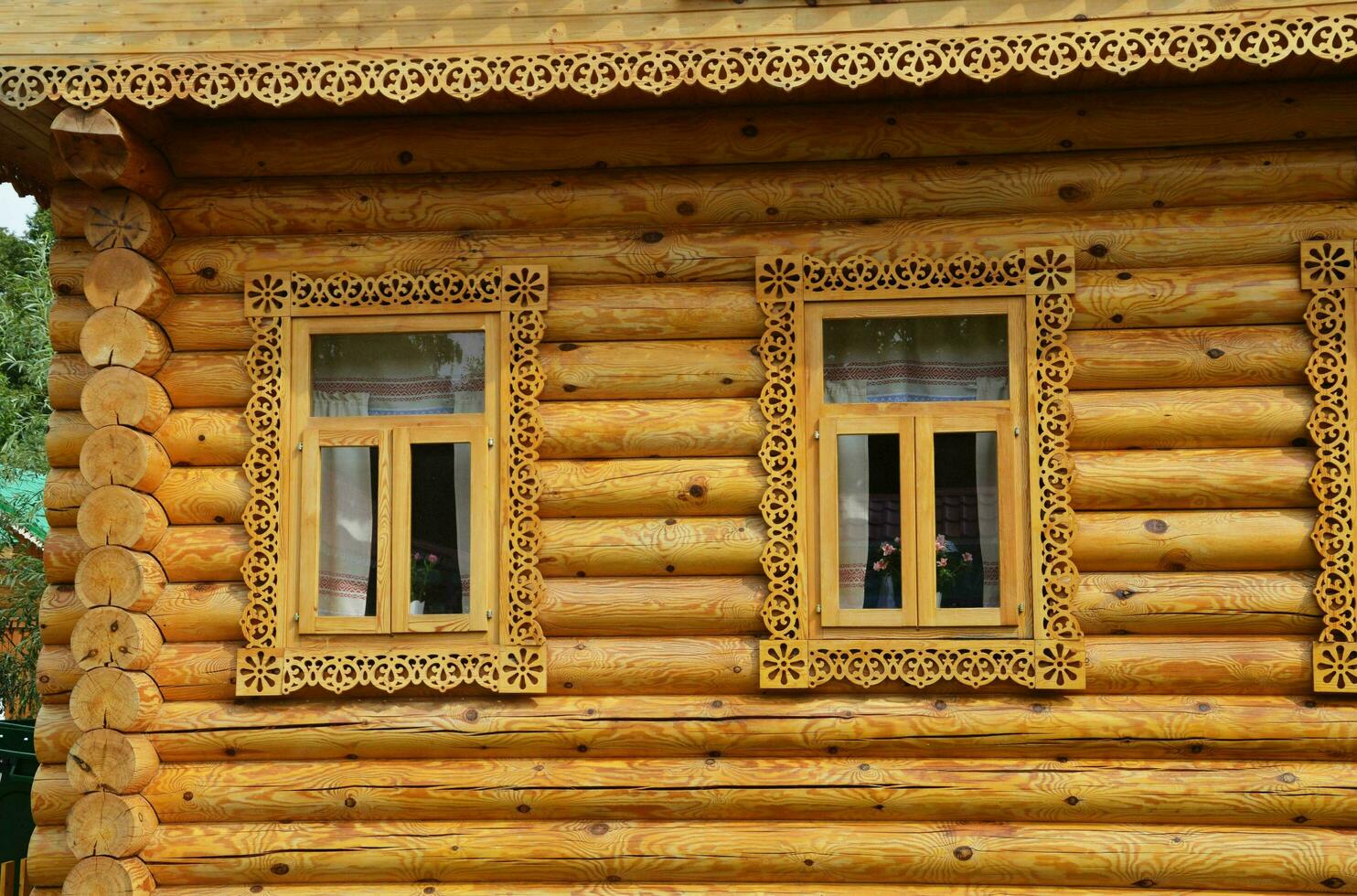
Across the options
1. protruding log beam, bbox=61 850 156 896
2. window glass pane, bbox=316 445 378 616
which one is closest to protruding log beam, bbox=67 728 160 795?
protruding log beam, bbox=61 850 156 896

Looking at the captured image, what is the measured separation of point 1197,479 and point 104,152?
5.17 metres

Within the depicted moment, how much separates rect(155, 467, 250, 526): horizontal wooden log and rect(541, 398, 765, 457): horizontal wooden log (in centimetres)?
146

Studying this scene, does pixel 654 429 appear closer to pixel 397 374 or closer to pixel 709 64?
pixel 397 374

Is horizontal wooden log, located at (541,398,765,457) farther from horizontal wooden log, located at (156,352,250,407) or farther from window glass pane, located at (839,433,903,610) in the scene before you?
horizontal wooden log, located at (156,352,250,407)

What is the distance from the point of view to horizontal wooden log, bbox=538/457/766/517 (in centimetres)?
602

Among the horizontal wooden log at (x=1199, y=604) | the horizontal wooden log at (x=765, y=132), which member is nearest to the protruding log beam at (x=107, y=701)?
the horizontal wooden log at (x=765, y=132)

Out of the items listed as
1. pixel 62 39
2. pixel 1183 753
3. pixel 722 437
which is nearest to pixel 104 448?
pixel 62 39

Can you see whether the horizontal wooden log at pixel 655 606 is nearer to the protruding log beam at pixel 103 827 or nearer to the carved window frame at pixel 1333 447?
the protruding log beam at pixel 103 827

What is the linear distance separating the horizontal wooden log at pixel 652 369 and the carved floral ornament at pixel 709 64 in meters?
1.19

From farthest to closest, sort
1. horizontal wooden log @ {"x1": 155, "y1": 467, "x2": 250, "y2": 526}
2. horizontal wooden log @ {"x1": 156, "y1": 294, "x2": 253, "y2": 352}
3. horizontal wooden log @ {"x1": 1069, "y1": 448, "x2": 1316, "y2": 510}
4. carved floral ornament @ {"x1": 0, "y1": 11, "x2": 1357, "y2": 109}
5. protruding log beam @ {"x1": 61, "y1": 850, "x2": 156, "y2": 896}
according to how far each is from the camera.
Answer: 1. horizontal wooden log @ {"x1": 156, "y1": 294, "x2": 253, "y2": 352}
2. horizontal wooden log @ {"x1": 155, "y1": 467, "x2": 250, "y2": 526}
3. horizontal wooden log @ {"x1": 1069, "y1": 448, "x2": 1316, "y2": 510}
4. protruding log beam @ {"x1": 61, "y1": 850, "x2": 156, "y2": 896}
5. carved floral ornament @ {"x1": 0, "y1": 11, "x2": 1357, "y2": 109}

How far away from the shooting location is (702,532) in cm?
603

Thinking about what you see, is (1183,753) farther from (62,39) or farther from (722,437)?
(62,39)

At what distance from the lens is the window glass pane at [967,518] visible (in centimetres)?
586

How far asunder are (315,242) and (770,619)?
2.83 m
